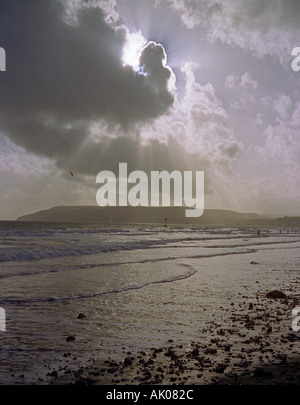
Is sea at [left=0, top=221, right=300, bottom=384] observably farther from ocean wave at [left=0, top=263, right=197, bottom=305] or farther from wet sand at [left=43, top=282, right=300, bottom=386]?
wet sand at [left=43, top=282, right=300, bottom=386]

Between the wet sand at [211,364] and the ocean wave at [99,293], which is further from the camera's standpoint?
the ocean wave at [99,293]

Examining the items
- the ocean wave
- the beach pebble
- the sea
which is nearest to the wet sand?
the sea

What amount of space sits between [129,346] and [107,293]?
6560 mm

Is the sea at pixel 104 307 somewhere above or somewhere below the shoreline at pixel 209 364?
below

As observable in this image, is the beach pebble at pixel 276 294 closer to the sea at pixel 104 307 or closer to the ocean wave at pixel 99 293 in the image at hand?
the sea at pixel 104 307

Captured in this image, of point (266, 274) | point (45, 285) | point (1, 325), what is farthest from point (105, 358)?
point (266, 274)

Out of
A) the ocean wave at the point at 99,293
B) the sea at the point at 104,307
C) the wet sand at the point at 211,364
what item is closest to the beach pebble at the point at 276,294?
the sea at the point at 104,307

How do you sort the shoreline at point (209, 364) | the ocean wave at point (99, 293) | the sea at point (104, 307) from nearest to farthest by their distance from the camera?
1. the shoreline at point (209, 364)
2. the sea at point (104, 307)
3. the ocean wave at point (99, 293)

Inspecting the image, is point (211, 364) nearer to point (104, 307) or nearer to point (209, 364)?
point (209, 364)

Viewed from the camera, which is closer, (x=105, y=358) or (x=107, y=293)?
(x=105, y=358)

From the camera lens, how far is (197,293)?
1479 cm
